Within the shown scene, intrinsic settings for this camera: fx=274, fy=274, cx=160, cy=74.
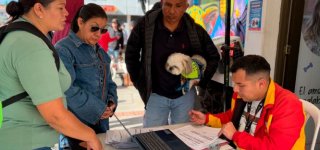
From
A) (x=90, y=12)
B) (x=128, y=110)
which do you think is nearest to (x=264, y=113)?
(x=90, y=12)

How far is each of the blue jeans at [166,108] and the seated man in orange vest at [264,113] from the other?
0.67m

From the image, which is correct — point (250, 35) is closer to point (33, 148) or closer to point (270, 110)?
point (270, 110)

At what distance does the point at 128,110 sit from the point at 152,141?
321 centimetres

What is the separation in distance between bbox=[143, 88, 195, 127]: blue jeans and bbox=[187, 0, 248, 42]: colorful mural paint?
101cm

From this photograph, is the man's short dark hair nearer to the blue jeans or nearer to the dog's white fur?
the dog's white fur

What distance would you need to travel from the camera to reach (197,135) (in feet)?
4.39

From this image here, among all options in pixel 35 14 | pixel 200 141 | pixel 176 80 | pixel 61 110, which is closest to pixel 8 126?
pixel 61 110

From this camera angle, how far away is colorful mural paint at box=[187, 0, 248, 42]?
103 inches

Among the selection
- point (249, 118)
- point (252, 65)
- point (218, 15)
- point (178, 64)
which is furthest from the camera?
point (218, 15)

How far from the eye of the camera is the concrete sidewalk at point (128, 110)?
12.2ft

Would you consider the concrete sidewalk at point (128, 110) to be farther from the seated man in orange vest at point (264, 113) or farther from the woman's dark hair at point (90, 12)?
the seated man in orange vest at point (264, 113)

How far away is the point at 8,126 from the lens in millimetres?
933

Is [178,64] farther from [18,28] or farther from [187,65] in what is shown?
[18,28]

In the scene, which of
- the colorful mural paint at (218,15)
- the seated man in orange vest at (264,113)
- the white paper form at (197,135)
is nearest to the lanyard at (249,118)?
the seated man in orange vest at (264,113)
